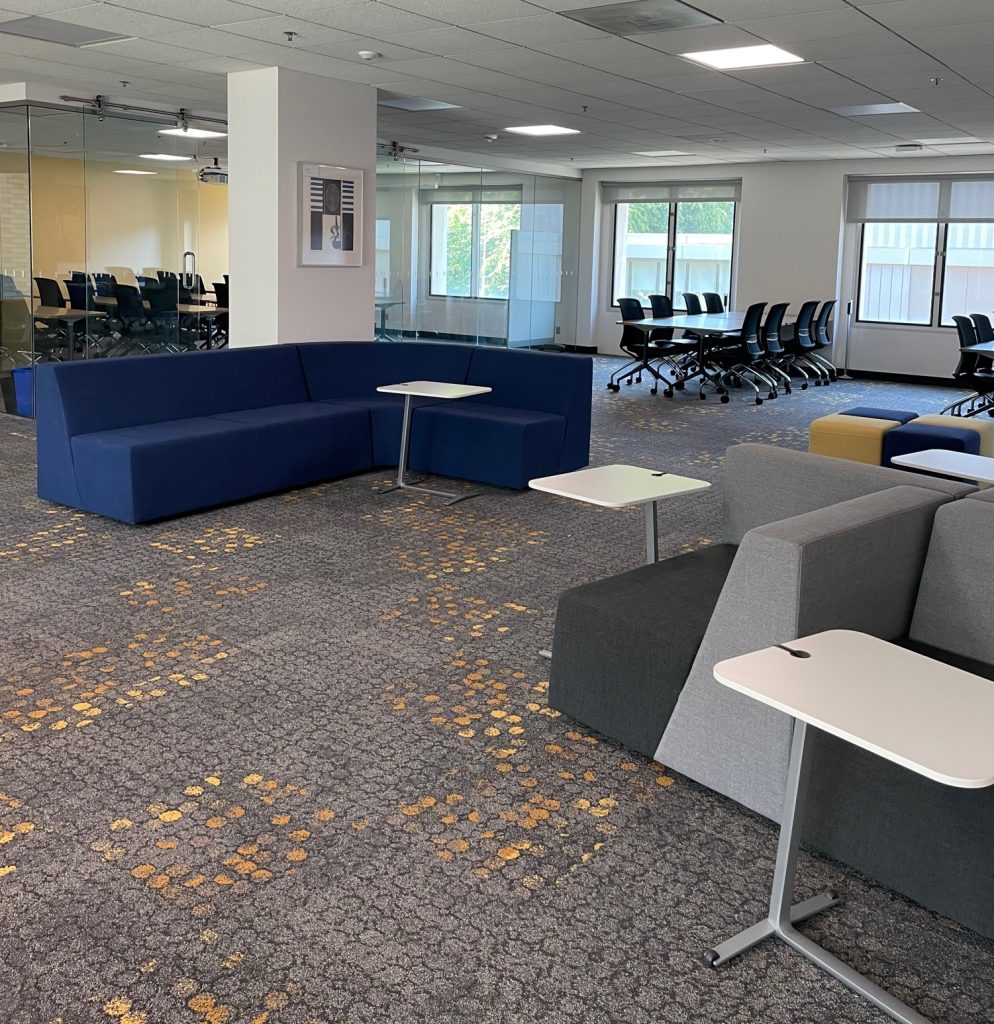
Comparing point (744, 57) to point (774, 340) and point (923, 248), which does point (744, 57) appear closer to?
point (774, 340)

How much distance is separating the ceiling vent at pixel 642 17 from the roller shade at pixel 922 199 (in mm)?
8771

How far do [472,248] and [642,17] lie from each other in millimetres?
7987

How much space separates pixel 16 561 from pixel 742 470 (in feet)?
11.3

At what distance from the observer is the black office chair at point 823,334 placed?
1378 centimetres

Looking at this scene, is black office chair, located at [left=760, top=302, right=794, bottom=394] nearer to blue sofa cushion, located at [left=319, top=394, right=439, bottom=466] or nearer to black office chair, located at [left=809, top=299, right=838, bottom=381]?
black office chair, located at [left=809, top=299, right=838, bottom=381]

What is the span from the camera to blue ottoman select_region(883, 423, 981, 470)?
696 cm

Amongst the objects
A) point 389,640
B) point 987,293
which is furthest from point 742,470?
point 987,293

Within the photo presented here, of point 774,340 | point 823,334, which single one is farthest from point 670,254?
point 774,340

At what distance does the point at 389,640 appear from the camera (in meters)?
4.45

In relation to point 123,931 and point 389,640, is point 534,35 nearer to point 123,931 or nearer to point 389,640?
point 389,640

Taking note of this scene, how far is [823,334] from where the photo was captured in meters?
13.9

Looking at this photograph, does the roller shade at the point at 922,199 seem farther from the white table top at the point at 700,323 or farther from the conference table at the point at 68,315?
the conference table at the point at 68,315

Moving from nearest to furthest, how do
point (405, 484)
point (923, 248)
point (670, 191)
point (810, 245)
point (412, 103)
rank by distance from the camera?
point (405, 484), point (412, 103), point (923, 248), point (810, 245), point (670, 191)

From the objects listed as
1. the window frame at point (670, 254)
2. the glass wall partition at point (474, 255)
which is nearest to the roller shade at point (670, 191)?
the window frame at point (670, 254)
